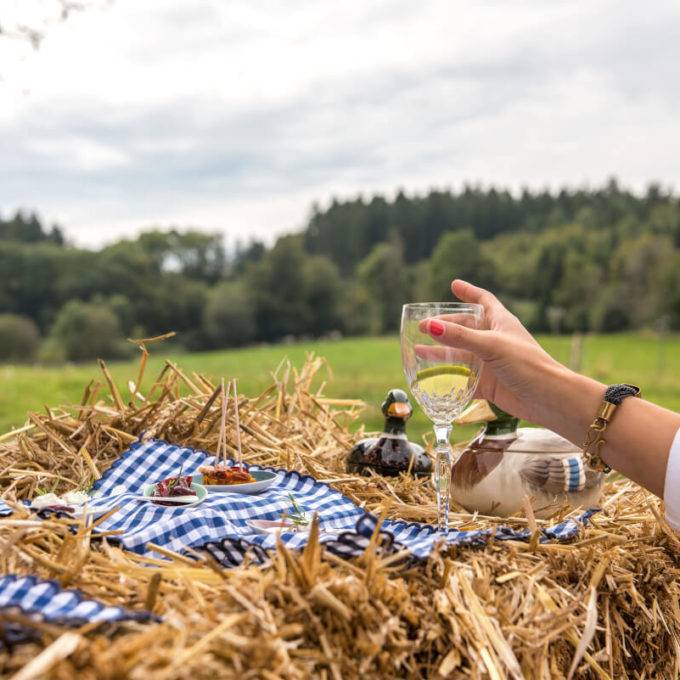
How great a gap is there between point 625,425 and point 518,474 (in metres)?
0.45

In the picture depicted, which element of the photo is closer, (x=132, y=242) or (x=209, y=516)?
(x=209, y=516)

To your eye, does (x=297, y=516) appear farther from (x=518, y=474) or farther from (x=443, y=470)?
(x=518, y=474)

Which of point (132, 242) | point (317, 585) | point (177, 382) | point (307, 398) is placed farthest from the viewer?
point (132, 242)

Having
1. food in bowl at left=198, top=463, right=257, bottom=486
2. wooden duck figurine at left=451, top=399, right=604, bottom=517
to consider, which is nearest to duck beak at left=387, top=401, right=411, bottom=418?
wooden duck figurine at left=451, top=399, right=604, bottom=517

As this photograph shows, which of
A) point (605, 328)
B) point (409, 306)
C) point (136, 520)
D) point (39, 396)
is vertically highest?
point (409, 306)

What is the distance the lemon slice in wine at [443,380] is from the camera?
181 centimetres

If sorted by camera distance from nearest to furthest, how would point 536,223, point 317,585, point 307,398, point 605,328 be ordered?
point 317,585, point 307,398, point 605,328, point 536,223

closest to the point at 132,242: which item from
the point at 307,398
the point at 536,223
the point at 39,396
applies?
the point at 536,223

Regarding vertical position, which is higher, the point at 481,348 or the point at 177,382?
the point at 481,348

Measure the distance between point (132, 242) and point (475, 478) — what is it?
65.4 m

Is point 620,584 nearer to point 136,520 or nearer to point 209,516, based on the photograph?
point 209,516

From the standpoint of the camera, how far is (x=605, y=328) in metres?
51.0

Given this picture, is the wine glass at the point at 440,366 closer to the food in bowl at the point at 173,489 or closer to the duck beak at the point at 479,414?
the duck beak at the point at 479,414

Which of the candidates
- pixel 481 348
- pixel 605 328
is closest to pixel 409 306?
pixel 481 348
